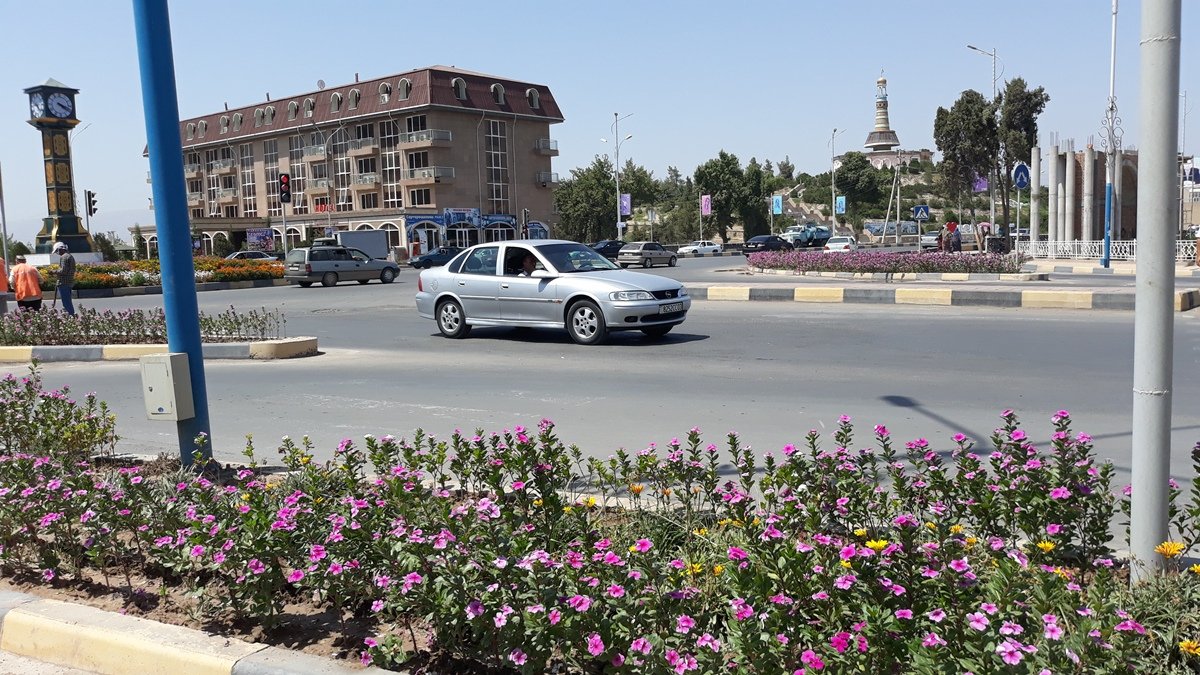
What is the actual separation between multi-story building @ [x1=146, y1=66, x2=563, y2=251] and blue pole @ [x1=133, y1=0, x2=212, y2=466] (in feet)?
207

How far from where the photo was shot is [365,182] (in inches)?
2958

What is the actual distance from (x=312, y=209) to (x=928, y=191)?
79546 mm

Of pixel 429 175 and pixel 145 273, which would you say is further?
pixel 429 175

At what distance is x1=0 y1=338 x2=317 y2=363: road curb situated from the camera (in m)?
12.8

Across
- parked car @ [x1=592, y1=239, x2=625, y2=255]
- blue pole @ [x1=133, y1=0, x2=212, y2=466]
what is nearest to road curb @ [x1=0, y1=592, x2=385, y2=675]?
blue pole @ [x1=133, y1=0, x2=212, y2=466]

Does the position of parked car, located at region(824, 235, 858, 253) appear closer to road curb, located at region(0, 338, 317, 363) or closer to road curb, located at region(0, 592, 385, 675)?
road curb, located at region(0, 338, 317, 363)

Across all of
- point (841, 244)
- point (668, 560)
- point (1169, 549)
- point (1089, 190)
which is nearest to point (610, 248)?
point (841, 244)

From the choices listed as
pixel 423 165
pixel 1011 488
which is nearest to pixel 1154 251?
pixel 1011 488

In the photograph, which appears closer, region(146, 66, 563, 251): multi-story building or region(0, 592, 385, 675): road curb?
region(0, 592, 385, 675): road curb

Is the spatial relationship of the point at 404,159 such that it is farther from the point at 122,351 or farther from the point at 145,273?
the point at 122,351

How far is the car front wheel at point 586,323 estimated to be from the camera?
1292 cm

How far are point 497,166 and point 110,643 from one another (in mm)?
74090

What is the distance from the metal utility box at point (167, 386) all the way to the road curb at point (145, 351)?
7.16m

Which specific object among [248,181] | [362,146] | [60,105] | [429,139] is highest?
→ [362,146]
